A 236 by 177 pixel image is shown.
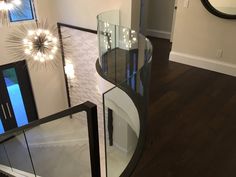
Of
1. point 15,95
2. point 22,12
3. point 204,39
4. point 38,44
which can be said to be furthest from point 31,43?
point 204,39

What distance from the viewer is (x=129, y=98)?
8.44ft

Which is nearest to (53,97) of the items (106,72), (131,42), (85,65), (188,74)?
(85,65)

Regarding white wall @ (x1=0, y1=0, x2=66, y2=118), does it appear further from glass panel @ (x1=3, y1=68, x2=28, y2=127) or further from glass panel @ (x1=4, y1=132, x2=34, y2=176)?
glass panel @ (x1=4, y1=132, x2=34, y2=176)

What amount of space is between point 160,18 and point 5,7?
4.16 m

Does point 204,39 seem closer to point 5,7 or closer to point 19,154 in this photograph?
point 5,7

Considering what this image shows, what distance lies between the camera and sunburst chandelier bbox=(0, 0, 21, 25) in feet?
16.7

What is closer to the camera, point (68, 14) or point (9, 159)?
point (9, 159)

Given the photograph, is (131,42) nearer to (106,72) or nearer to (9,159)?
(106,72)

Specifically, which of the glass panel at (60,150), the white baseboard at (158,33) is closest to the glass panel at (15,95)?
the glass panel at (60,150)

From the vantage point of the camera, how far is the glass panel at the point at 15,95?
6.30 metres

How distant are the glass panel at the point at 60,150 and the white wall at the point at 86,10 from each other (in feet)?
8.55

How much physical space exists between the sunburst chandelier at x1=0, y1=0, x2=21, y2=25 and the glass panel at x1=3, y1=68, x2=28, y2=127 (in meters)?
1.38

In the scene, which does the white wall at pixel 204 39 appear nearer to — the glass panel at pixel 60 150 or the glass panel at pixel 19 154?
the glass panel at pixel 60 150

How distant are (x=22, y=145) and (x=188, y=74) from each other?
202 inches
